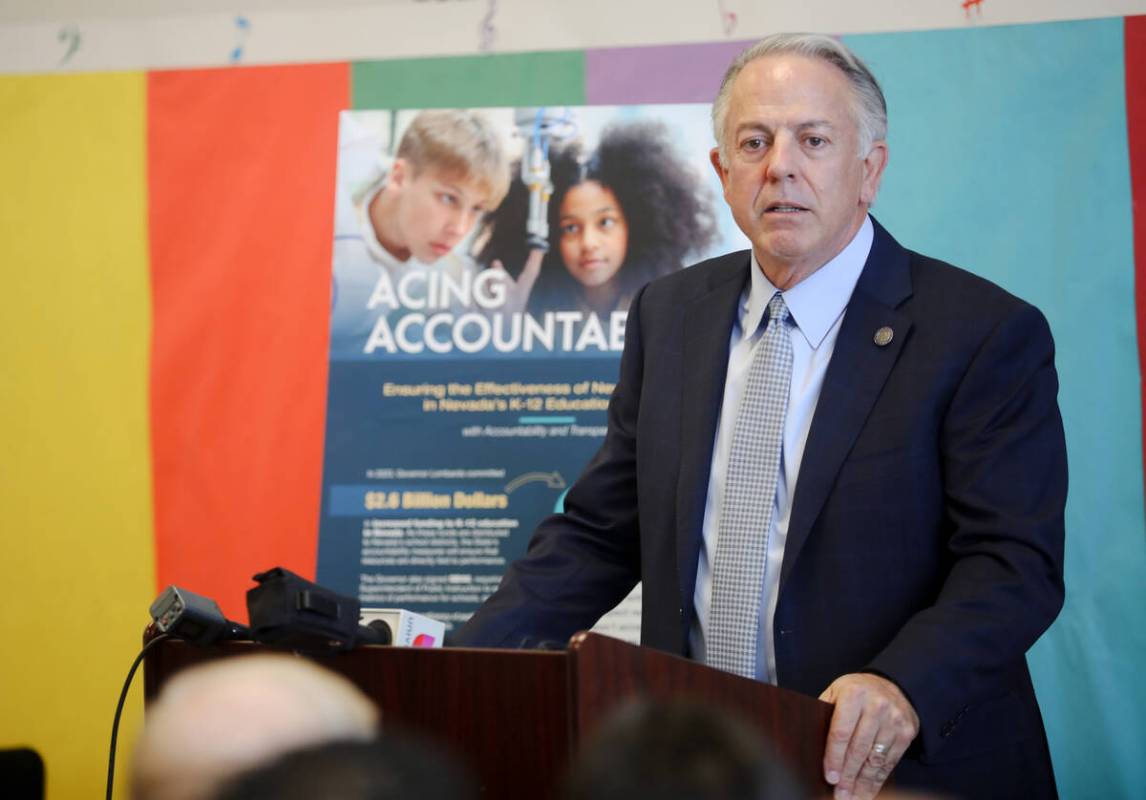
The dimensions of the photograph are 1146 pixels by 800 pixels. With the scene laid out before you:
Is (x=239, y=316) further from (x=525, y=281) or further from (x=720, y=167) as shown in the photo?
(x=720, y=167)

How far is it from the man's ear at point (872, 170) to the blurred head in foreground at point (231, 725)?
161 cm

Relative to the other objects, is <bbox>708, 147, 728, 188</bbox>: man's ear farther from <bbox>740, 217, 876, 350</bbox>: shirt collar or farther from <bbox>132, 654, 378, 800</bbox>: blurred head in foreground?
<bbox>132, 654, 378, 800</bbox>: blurred head in foreground

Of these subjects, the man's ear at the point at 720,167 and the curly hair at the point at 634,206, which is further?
the curly hair at the point at 634,206

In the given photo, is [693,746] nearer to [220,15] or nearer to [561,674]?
[561,674]

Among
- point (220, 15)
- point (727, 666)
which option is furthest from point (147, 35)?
point (727, 666)

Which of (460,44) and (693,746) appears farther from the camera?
(460,44)

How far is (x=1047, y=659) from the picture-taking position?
9.27 feet

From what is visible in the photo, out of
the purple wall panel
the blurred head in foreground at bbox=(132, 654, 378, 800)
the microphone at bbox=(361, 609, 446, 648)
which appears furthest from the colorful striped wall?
the blurred head in foreground at bbox=(132, 654, 378, 800)

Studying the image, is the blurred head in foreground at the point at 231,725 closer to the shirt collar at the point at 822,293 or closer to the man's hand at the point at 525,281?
the shirt collar at the point at 822,293

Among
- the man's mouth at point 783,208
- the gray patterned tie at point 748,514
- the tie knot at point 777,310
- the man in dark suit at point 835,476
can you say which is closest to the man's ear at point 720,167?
the man in dark suit at point 835,476

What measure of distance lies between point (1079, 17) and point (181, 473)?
8.21ft

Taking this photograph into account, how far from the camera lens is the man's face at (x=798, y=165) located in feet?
6.56

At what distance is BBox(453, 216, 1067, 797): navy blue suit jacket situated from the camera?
1622 mm

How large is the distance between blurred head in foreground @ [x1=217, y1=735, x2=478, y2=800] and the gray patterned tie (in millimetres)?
1371
